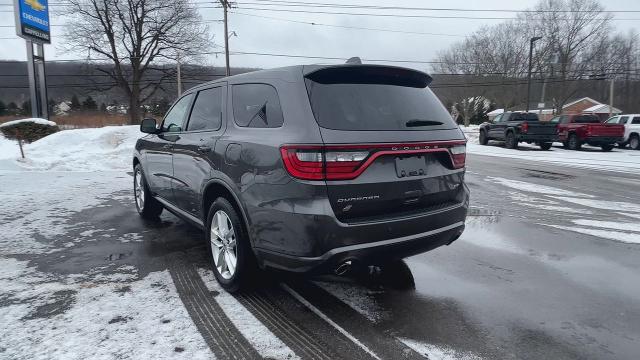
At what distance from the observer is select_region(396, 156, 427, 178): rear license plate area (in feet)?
9.87

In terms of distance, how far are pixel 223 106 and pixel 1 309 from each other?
2.37 meters

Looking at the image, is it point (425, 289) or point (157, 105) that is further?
point (157, 105)

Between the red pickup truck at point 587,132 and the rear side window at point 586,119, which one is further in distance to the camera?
the rear side window at point 586,119

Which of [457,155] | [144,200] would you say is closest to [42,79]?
[144,200]

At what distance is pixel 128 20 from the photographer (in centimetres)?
4181

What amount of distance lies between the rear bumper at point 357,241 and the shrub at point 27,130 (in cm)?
1849

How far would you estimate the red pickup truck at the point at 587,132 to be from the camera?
786 inches

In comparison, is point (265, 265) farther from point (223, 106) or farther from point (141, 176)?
point (141, 176)

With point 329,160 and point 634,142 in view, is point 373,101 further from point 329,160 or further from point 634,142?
point 634,142

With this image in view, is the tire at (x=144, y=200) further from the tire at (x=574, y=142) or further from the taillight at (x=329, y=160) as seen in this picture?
the tire at (x=574, y=142)

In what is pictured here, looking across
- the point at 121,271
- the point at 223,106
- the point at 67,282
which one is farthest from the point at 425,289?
the point at 67,282

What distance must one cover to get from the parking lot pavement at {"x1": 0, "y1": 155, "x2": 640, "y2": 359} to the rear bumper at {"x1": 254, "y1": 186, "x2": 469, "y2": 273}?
49 cm

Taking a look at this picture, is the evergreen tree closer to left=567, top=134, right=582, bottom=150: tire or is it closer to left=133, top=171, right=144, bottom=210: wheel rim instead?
left=567, top=134, right=582, bottom=150: tire

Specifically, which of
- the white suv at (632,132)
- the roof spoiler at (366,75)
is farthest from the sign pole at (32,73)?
the white suv at (632,132)
